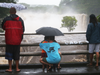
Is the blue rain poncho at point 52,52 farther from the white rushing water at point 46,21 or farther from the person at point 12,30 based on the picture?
the white rushing water at point 46,21

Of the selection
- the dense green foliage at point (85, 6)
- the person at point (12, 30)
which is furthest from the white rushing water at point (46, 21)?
the person at point (12, 30)

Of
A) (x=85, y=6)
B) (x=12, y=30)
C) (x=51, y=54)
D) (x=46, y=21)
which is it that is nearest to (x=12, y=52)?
(x=12, y=30)

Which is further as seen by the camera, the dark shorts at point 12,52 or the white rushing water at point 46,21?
the white rushing water at point 46,21

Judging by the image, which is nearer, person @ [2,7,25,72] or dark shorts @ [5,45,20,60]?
person @ [2,7,25,72]

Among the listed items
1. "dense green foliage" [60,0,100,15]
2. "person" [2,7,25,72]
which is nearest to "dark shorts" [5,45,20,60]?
"person" [2,7,25,72]

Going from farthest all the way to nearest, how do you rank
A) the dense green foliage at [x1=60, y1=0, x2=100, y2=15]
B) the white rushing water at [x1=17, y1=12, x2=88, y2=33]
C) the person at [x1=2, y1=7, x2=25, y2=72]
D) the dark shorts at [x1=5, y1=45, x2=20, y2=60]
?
the dense green foliage at [x1=60, y1=0, x2=100, y2=15], the white rushing water at [x1=17, y1=12, x2=88, y2=33], the dark shorts at [x1=5, y1=45, x2=20, y2=60], the person at [x1=2, y1=7, x2=25, y2=72]

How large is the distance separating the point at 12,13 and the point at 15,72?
1543 mm

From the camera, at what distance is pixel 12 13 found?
10.9 ft

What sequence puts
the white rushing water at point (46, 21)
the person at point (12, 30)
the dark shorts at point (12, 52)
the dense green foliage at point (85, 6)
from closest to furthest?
the person at point (12, 30), the dark shorts at point (12, 52), the white rushing water at point (46, 21), the dense green foliage at point (85, 6)

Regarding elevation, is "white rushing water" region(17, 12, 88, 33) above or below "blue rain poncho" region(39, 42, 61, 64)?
above

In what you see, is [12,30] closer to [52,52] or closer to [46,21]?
[52,52]

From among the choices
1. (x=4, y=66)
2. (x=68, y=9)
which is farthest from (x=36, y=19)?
(x=4, y=66)

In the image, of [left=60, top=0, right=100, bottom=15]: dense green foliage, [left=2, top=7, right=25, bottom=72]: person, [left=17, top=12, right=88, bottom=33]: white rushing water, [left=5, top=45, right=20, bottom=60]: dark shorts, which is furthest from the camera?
[left=60, top=0, right=100, bottom=15]: dense green foliage

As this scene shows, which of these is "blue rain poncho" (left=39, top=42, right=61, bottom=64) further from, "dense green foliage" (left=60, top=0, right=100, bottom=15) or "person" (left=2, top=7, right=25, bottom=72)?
"dense green foliage" (left=60, top=0, right=100, bottom=15)
